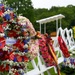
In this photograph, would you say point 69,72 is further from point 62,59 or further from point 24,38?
point 24,38

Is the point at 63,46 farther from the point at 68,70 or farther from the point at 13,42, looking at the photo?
the point at 13,42

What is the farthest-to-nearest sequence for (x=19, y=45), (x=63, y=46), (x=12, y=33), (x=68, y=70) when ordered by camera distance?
1. (x=63, y=46)
2. (x=68, y=70)
3. (x=12, y=33)
4. (x=19, y=45)

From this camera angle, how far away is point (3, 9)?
17.5ft

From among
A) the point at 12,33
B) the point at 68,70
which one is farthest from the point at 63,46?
the point at 12,33

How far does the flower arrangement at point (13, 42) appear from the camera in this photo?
518 centimetres

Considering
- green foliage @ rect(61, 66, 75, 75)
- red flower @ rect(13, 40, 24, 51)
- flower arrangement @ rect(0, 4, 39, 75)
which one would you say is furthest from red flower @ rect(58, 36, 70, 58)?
red flower @ rect(13, 40, 24, 51)

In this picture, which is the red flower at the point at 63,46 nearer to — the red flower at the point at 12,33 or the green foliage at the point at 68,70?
the green foliage at the point at 68,70

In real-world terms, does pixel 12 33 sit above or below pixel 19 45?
above

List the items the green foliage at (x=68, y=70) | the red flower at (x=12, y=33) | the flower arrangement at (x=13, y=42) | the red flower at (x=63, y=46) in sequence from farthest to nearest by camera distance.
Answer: the red flower at (x=63, y=46), the green foliage at (x=68, y=70), the red flower at (x=12, y=33), the flower arrangement at (x=13, y=42)

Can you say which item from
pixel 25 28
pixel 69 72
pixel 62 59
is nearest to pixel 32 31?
pixel 25 28

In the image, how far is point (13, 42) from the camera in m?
5.32

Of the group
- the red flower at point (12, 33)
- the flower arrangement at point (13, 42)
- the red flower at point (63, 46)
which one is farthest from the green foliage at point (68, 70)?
the red flower at point (12, 33)

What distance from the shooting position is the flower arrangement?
204 inches

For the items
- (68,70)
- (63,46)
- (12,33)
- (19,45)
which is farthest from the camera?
(63,46)
